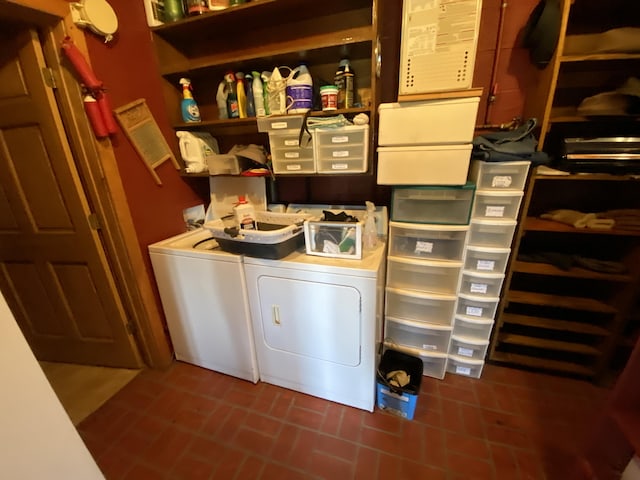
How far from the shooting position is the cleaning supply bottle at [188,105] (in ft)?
5.87

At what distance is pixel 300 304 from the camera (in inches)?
57.9

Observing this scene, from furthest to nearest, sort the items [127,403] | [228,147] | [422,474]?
[228,147] < [127,403] < [422,474]

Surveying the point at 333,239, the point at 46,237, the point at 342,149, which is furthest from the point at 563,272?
the point at 46,237

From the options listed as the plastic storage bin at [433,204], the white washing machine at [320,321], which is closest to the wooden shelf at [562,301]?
the plastic storage bin at [433,204]

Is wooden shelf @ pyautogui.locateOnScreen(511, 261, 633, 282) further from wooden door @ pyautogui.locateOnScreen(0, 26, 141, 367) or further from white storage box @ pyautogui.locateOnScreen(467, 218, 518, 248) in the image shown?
wooden door @ pyautogui.locateOnScreen(0, 26, 141, 367)

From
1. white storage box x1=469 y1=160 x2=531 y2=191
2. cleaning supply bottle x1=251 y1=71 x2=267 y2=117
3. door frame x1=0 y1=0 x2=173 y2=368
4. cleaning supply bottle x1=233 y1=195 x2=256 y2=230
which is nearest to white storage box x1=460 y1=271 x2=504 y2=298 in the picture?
white storage box x1=469 y1=160 x2=531 y2=191

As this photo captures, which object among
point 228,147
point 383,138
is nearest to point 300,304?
point 383,138

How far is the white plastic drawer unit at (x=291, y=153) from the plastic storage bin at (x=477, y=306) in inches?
47.0

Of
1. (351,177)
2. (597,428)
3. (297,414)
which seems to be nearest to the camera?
(597,428)

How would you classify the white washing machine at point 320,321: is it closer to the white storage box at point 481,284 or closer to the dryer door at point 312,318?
the dryer door at point 312,318

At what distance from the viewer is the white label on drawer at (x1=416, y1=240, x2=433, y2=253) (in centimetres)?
156

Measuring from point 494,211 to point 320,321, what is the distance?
3.65 feet

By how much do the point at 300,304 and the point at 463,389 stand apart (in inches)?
46.5

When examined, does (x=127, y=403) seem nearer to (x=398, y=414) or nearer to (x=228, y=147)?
(x=398, y=414)
